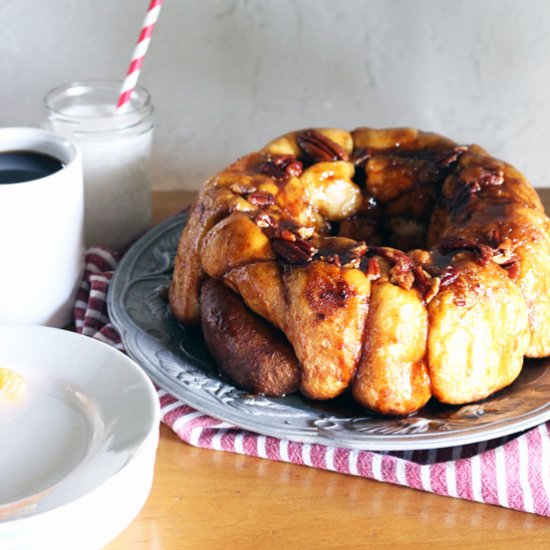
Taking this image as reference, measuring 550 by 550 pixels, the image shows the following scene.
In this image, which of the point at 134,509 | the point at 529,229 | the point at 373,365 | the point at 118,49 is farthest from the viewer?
the point at 118,49

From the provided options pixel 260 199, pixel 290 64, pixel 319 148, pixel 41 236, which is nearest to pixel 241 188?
pixel 260 199

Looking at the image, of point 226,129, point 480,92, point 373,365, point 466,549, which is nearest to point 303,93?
point 226,129

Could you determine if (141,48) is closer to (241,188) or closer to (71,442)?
(241,188)

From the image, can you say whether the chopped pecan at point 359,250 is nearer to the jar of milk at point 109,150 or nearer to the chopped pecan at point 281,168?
the chopped pecan at point 281,168

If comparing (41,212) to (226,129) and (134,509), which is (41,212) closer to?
(134,509)

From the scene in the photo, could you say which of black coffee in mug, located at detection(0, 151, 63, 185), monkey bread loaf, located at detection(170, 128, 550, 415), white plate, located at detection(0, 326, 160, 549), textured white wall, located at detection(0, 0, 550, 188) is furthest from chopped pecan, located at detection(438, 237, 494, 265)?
textured white wall, located at detection(0, 0, 550, 188)

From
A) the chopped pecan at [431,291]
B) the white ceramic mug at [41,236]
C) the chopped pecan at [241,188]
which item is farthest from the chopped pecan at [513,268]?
the white ceramic mug at [41,236]
